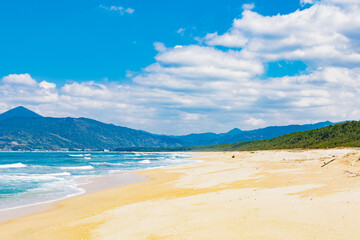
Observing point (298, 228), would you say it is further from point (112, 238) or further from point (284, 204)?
point (112, 238)

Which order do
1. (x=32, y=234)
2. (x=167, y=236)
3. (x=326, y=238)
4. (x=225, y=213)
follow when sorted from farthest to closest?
(x=32, y=234) < (x=225, y=213) < (x=167, y=236) < (x=326, y=238)

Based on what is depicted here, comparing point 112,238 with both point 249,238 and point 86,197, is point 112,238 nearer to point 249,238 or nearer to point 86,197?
point 249,238

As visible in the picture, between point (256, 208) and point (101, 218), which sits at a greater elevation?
point (256, 208)

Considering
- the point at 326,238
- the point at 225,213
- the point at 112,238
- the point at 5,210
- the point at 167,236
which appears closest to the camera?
the point at 326,238

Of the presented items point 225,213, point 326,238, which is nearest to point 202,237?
point 225,213

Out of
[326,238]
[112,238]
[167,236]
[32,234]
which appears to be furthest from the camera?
[32,234]

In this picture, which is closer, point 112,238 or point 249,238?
point 249,238

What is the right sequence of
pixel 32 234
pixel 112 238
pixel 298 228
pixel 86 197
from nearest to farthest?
pixel 298 228, pixel 112 238, pixel 32 234, pixel 86 197

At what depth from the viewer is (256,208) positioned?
12.2 metres

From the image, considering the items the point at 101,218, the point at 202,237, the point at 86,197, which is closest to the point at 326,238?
the point at 202,237

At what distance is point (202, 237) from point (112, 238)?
3.86 meters

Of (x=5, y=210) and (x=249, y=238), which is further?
(x=5, y=210)

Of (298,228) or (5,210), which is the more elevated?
(298,228)

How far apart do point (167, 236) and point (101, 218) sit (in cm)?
631
